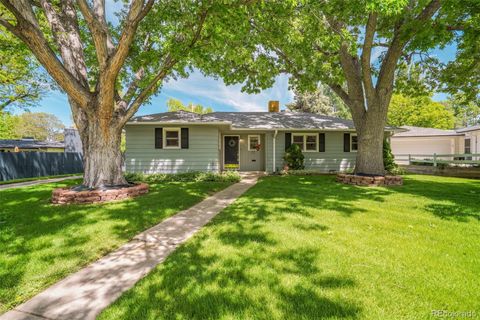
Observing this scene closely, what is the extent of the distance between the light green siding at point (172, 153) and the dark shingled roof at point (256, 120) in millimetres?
511

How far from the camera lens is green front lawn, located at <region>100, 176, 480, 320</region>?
6.62ft

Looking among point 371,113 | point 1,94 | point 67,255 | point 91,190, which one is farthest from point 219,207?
point 1,94

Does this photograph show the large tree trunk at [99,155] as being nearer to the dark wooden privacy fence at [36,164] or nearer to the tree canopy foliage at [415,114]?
the dark wooden privacy fence at [36,164]

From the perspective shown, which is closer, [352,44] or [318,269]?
[318,269]

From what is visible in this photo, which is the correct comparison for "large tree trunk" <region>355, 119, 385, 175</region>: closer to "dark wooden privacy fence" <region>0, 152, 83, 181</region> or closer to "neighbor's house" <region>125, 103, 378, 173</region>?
"neighbor's house" <region>125, 103, 378, 173</region>

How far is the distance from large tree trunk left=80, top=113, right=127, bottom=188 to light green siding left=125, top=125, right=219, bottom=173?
4.73 meters

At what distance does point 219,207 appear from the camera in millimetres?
5754

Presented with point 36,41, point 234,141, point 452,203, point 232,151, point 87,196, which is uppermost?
point 36,41

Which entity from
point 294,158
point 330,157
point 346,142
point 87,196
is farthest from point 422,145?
point 87,196

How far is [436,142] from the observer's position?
65.1ft

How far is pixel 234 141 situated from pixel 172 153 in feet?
12.5

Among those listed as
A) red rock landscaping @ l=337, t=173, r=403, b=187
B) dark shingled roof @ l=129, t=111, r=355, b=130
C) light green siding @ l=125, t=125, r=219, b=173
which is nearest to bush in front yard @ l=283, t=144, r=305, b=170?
dark shingled roof @ l=129, t=111, r=355, b=130

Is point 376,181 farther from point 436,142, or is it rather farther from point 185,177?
point 436,142

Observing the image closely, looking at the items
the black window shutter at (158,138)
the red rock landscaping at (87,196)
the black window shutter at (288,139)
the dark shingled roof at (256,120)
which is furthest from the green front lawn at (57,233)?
the black window shutter at (288,139)
